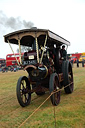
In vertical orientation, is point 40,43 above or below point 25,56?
above

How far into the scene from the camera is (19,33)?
4.56 meters

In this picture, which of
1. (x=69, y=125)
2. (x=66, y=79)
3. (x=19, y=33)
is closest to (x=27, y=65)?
(x=19, y=33)

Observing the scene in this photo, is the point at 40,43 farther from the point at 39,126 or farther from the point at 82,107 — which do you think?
the point at 39,126

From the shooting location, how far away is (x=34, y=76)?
15.5 feet

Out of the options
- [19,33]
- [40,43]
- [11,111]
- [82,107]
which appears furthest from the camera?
[40,43]

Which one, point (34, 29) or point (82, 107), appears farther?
point (34, 29)

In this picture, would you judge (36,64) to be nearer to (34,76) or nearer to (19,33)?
(34,76)

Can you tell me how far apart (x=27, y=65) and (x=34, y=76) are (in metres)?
0.47

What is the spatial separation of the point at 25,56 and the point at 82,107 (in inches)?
86.8

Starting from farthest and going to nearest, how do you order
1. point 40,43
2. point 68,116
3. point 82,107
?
point 40,43 < point 82,107 < point 68,116

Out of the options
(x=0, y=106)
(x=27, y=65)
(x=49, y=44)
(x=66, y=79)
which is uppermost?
(x=49, y=44)

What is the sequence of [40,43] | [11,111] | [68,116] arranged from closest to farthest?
[68,116]
[11,111]
[40,43]

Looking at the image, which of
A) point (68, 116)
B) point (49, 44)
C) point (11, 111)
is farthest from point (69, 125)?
point (49, 44)

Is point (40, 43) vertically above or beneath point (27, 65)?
above
